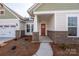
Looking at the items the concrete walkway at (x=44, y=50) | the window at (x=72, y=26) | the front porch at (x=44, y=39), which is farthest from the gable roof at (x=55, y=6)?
the concrete walkway at (x=44, y=50)

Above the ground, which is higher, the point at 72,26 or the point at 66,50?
the point at 72,26

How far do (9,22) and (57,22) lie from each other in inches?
54.5

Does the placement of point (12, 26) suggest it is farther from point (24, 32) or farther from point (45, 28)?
point (45, 28)

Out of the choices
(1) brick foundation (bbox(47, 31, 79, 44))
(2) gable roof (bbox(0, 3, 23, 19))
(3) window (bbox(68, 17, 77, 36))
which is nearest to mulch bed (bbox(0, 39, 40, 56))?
(1) brick foundation (bbox(47, 31, 79, 44))

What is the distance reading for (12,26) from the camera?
213 inches

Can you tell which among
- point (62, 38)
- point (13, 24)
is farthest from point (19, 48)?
point (62, 38)

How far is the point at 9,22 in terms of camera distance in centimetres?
541

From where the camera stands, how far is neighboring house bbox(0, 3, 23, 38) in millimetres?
5340

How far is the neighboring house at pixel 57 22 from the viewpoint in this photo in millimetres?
5398

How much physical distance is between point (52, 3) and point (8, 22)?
4.48ft

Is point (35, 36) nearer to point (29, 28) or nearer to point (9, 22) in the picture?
point (29, 28)

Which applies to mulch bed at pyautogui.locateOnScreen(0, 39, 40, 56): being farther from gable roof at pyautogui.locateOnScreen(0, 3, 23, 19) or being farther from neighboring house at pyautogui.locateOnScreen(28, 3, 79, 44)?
gable roof at pyautogui.locateOnScreen(0, 3, 23, 19)

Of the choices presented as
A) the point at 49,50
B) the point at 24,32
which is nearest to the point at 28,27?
the point at 24,32

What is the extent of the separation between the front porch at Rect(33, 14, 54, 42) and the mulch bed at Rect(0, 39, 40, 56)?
0.23m
